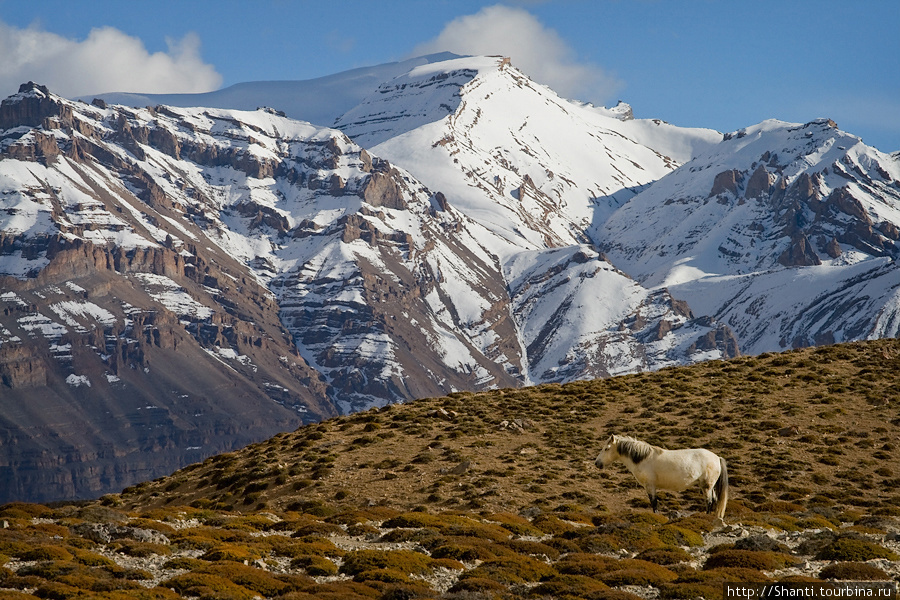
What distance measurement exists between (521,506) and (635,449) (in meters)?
12.9

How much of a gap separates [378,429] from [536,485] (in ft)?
68.7

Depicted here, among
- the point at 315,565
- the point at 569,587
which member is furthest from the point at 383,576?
the point at 569,587

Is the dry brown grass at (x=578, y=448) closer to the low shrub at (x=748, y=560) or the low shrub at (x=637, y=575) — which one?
the low shrub at (x=748, y=560)

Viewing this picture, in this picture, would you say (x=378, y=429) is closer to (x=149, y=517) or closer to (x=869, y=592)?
(x=149, y=517)

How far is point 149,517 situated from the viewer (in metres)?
46.2

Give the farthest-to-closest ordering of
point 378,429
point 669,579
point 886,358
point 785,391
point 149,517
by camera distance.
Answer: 1. point 886,358
2. point 785,391
3. point 378,429
4. point 149,517
5. point 669,579

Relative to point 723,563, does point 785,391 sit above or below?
above

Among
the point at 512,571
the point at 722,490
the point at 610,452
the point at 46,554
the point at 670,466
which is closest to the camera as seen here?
the point at 46,554

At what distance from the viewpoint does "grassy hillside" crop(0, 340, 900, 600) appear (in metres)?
33.2

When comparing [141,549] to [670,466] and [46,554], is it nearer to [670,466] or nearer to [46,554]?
[46,554]

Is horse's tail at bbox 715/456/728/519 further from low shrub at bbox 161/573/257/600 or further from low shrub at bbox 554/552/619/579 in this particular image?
low shrub at bbox 161/573/257/600

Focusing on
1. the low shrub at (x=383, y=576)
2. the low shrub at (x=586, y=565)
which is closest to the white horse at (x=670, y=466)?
the low shrub at (x=586, y=565)

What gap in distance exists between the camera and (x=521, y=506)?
5544 centimetres

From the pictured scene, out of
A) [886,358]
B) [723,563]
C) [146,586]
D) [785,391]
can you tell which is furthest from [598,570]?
[886,358]
